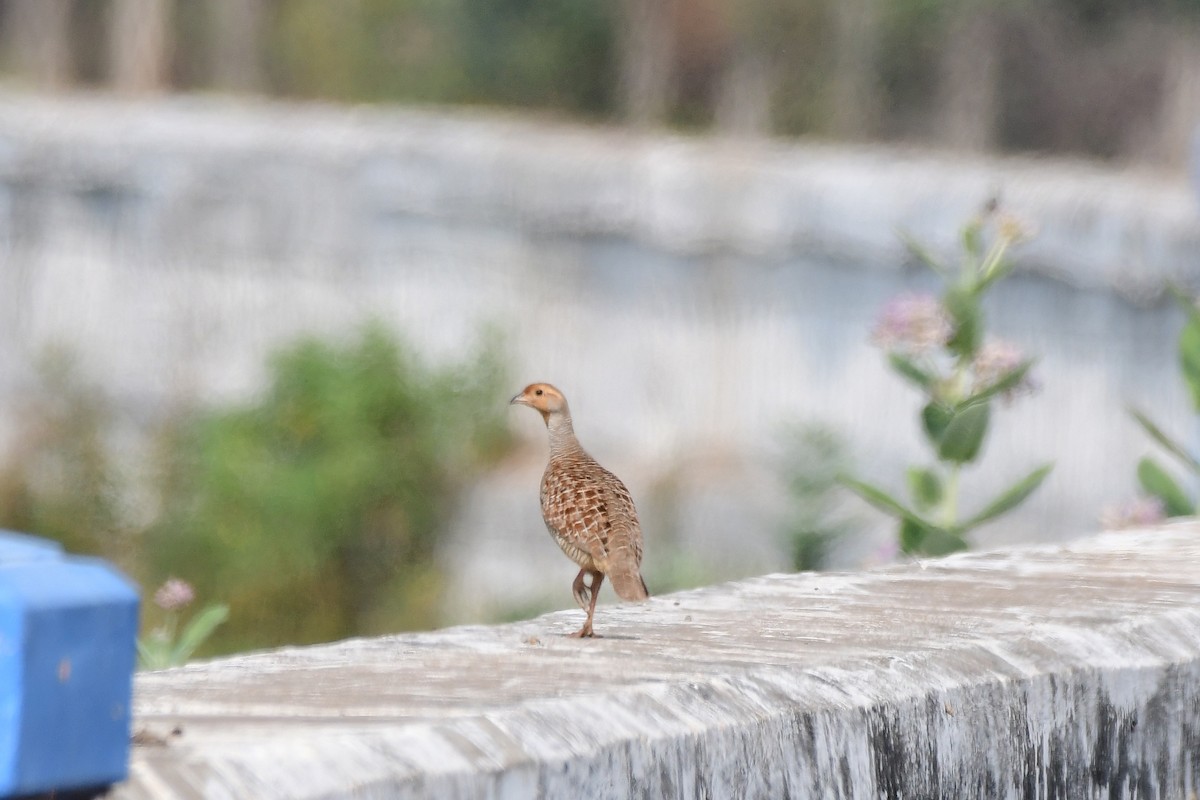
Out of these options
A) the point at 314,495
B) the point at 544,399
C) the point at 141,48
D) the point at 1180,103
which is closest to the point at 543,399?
the point at 544,399

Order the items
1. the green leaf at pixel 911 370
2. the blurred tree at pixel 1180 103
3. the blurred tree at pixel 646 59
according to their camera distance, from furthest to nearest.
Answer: the blurred tree at pixel 646 59
the blurred tree at pixel 1180 103
the green leaf at pixel 911 370

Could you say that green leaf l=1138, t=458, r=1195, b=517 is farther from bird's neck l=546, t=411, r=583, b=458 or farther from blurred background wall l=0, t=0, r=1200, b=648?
blurred background wall l=0, t=0, r=1200, b=648

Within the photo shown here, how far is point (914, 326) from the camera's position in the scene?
533 cm

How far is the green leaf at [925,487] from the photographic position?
5.65m

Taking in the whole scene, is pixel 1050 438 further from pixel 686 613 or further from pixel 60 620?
pixel 60 620

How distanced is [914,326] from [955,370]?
26 centimetres

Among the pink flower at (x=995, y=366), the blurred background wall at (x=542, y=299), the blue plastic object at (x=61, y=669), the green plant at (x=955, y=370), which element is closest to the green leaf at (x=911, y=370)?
the green plant at (x=955, y=370)

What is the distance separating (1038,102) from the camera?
18.3 meters

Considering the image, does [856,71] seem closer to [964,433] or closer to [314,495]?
[314,495]

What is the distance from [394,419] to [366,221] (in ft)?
4.49

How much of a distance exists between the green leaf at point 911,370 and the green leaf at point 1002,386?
0.13m

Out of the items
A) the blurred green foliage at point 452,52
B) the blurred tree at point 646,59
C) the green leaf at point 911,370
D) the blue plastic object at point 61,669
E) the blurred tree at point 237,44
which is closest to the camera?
the blue plastic object at point 61,669

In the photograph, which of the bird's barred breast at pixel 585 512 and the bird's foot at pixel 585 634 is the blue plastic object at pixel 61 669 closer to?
the bird's foot at pixel 585 634

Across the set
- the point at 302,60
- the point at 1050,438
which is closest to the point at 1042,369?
the point at 1050,438
